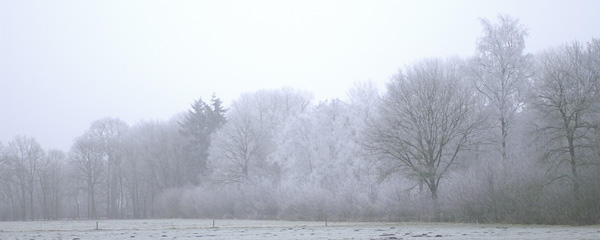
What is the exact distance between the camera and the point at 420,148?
170 ft

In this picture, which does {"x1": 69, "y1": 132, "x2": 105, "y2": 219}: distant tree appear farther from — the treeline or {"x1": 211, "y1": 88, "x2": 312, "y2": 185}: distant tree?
{"x1": 211, "y1": 88, "x2": 312, "y2": 185}: distant tree

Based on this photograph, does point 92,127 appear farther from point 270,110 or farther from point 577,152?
point 577,152

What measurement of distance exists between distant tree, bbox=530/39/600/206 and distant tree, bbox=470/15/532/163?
11.1ft

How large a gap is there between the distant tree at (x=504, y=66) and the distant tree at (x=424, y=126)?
277 cm

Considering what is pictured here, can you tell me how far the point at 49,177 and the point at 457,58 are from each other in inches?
3159

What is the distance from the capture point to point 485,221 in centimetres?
4650

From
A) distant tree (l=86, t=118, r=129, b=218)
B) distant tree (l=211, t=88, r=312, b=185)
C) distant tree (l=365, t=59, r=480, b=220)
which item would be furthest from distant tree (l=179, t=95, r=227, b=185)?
distant tree (l=365, t=59, r=480, b=220)

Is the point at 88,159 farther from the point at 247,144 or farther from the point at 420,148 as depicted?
the point at 420,148

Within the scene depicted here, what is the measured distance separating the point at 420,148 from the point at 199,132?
5122cm

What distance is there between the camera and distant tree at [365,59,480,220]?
5003 centimetres

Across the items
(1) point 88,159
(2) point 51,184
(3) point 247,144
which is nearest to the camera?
(3) point 247,144

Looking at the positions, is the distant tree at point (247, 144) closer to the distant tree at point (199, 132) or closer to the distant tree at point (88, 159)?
the distant tree at point (199, 132)

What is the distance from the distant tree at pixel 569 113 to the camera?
39.9 m

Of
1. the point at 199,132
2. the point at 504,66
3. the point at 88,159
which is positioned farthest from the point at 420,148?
the point at 88,159
